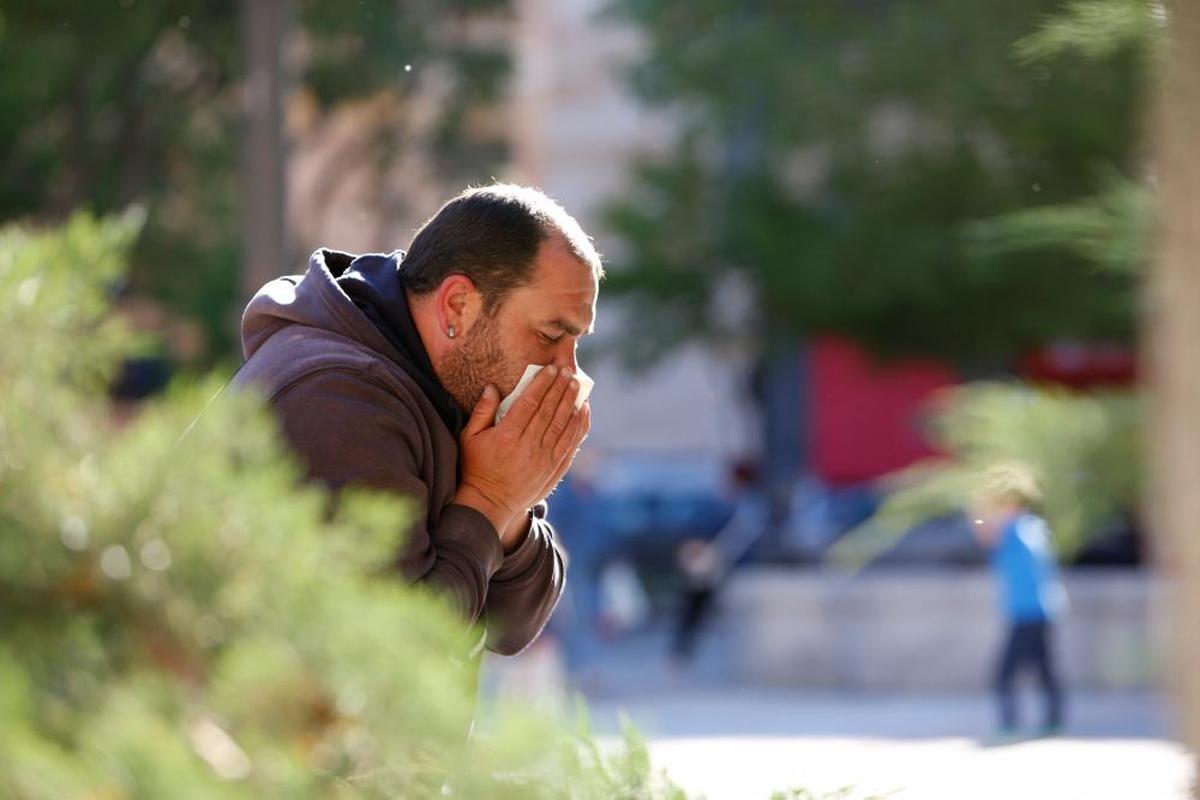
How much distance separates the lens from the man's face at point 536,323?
2594 mm

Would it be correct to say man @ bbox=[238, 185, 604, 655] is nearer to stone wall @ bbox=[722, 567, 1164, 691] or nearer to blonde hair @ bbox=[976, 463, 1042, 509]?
blonde hair @ bbox=[976, 463, 1042, 509]

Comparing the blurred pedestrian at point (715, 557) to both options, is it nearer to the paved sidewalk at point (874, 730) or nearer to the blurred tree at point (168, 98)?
the paved sidewalk at point (874, 730)

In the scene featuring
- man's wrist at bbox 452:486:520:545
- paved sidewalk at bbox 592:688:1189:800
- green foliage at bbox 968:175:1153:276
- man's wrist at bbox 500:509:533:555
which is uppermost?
green foliage at bbox 968:175:1153:276

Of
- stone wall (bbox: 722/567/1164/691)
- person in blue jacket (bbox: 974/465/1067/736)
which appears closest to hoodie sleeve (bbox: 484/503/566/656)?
person in blue jacket (bbox: 974/465/1067/736)

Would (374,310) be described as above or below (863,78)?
below

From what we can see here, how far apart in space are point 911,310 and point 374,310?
13.0 m

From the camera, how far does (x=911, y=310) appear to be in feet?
50.8

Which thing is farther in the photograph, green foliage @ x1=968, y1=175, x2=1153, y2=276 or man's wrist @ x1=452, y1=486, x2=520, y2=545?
green foliage @ x1=968, y1=175, x2=1153, y2=276

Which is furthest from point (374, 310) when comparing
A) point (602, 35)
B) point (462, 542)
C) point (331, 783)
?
point (602, 35)

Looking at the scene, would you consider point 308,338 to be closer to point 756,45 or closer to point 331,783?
point 331,783

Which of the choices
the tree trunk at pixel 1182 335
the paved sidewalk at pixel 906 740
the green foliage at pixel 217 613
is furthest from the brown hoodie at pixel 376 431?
the paved sidewalk at pixel 906 740

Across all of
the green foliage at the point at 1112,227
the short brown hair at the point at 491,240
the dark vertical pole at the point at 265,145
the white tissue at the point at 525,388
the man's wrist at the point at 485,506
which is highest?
the dark vertical pole at the point at 265,145

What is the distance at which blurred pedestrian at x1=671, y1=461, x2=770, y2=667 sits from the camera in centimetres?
1533

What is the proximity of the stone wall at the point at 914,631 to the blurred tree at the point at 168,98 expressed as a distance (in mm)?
4379
